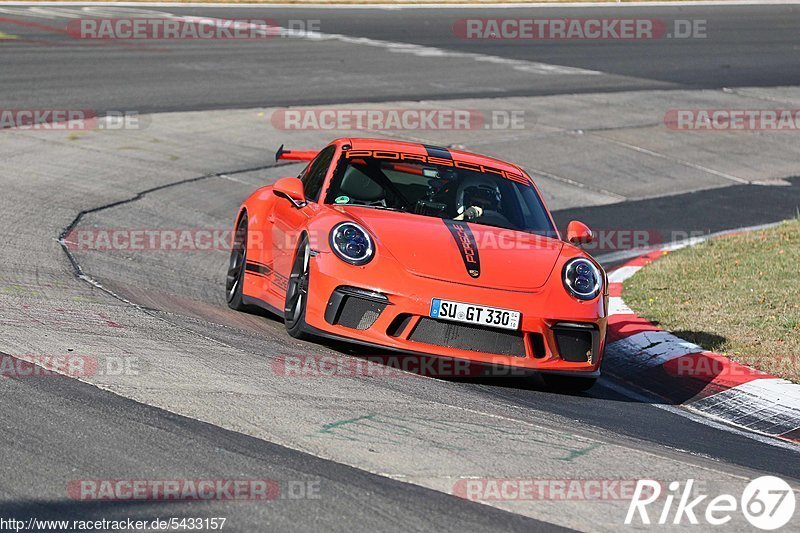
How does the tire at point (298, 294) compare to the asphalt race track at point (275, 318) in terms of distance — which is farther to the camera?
the tire at point (298, 294)

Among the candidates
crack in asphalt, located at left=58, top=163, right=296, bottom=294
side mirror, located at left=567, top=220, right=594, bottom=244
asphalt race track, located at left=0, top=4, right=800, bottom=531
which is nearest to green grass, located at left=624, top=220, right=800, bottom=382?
asphalt race track, located at left=0, top=4, right=800, bottom=531

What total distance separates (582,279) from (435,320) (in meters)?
1.04

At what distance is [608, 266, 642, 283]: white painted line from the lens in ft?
36.0

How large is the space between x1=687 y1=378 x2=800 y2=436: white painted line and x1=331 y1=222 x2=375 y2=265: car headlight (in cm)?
219

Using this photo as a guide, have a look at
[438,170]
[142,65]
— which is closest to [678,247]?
[438,170]

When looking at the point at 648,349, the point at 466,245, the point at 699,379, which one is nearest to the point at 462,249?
the point at 466,245

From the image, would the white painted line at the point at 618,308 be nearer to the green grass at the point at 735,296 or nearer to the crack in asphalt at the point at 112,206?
the green grass at the point at 735,296

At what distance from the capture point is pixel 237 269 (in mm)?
8797

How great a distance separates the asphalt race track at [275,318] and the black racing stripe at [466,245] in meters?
0.68

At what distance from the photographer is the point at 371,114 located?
17484 millimetres

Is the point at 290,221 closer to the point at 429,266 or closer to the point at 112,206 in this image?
the point at 429,266

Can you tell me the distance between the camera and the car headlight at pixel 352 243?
7035 mm

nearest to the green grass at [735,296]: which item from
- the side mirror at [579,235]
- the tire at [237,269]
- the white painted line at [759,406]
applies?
the white painted line at [759,406]

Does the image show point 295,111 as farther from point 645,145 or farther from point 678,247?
point 678,247
